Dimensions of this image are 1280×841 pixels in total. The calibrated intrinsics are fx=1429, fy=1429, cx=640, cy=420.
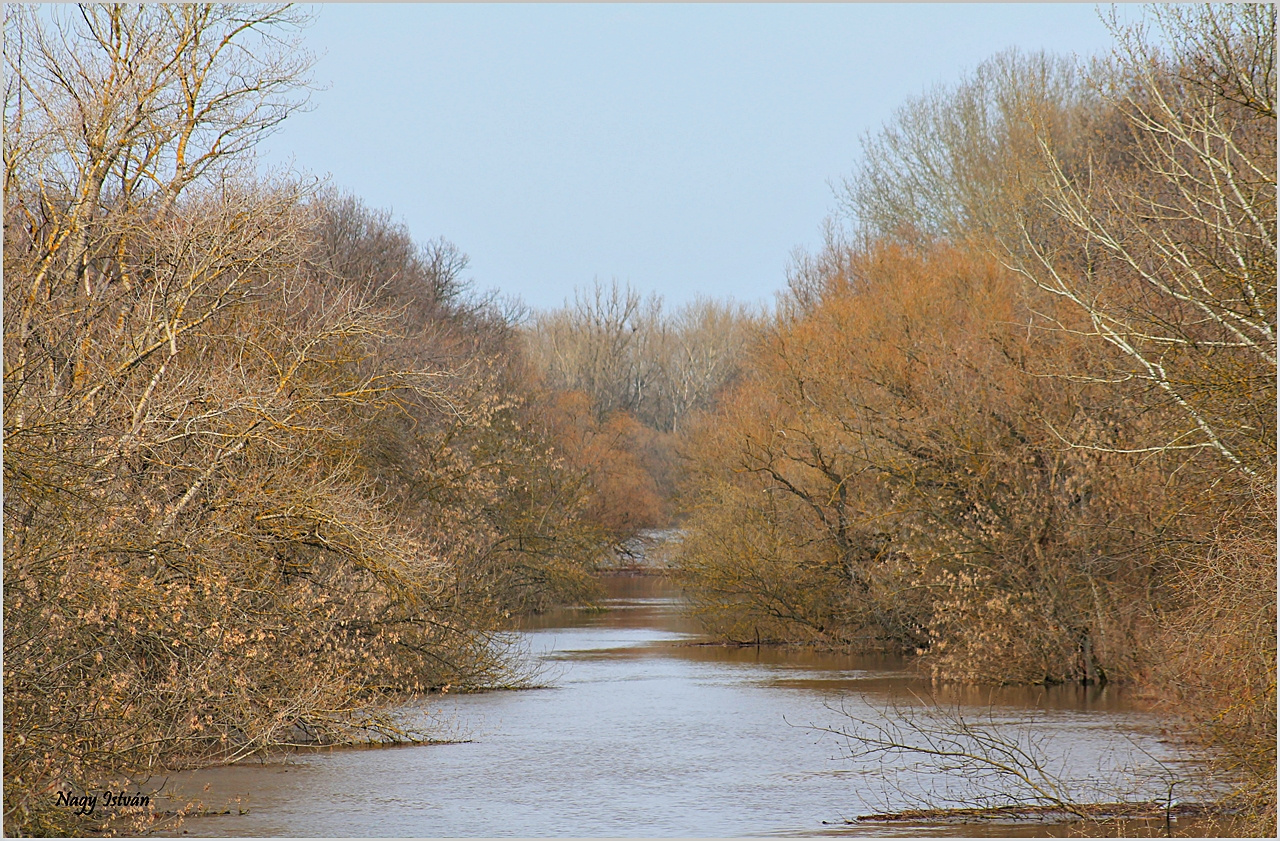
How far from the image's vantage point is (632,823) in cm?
1301

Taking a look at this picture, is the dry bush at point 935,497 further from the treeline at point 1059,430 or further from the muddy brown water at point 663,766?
the muddy brown water at point 663,766

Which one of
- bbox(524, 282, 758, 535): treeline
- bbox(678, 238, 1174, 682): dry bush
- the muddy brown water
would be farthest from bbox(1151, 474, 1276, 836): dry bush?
bbox(524, 282, 758, 535): treeline

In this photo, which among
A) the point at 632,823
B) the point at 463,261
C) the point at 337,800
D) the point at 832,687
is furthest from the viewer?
the point at 463,261

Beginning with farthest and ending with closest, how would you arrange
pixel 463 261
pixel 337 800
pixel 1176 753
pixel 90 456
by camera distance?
pixel 463 261 < pixel 1176 753 < pixel 337 800 < pixel 90 456

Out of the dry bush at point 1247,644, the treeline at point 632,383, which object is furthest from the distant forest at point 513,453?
the treeline at point 632,383

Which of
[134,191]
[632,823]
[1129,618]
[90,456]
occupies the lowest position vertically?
[632,823]

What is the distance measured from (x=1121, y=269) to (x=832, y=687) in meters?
8.16

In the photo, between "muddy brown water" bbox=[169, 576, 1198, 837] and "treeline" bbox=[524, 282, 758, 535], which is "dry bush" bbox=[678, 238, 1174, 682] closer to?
"muddy brown water" bbox=[169, 576, 1198, 837]

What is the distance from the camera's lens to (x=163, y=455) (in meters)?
15.2

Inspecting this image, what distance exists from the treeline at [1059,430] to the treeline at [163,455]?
821 centimetres

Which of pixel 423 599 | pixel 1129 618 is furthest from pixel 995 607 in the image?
pixel 423 599

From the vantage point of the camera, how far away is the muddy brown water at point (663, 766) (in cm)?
1301

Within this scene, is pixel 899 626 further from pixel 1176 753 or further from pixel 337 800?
pixel 337 800

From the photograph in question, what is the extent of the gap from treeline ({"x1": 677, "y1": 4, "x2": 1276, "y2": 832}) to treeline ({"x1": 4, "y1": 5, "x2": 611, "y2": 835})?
821cm
